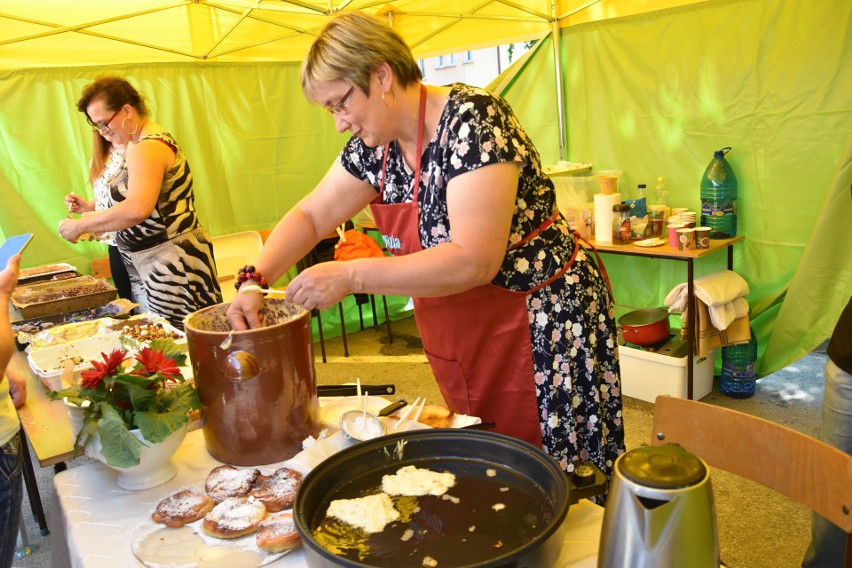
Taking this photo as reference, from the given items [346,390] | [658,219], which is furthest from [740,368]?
[346,390]

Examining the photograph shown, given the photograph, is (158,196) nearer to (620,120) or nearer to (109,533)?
(109,533)

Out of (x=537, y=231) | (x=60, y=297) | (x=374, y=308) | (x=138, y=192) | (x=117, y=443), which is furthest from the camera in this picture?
(x=374, y=308)

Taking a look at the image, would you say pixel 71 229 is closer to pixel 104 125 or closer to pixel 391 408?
pixel 104 125

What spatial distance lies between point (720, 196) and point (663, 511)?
3.02m

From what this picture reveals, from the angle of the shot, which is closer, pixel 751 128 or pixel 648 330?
pixel 751 128

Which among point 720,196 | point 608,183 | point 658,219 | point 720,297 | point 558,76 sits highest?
point 558,76

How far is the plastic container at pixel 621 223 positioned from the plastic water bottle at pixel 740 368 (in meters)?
0.74

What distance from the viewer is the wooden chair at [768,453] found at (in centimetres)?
103

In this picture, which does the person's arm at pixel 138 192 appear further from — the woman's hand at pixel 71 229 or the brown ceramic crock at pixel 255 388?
the brown ceramic crock at pixel 255 388

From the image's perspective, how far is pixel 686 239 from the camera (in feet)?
10.5

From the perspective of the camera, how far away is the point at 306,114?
4789mm

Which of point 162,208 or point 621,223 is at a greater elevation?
point 162,208

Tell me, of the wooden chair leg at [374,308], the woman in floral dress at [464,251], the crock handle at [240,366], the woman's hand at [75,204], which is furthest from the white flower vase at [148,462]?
the wooden chair leg at [374,308]

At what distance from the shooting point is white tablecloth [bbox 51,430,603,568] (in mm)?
995
